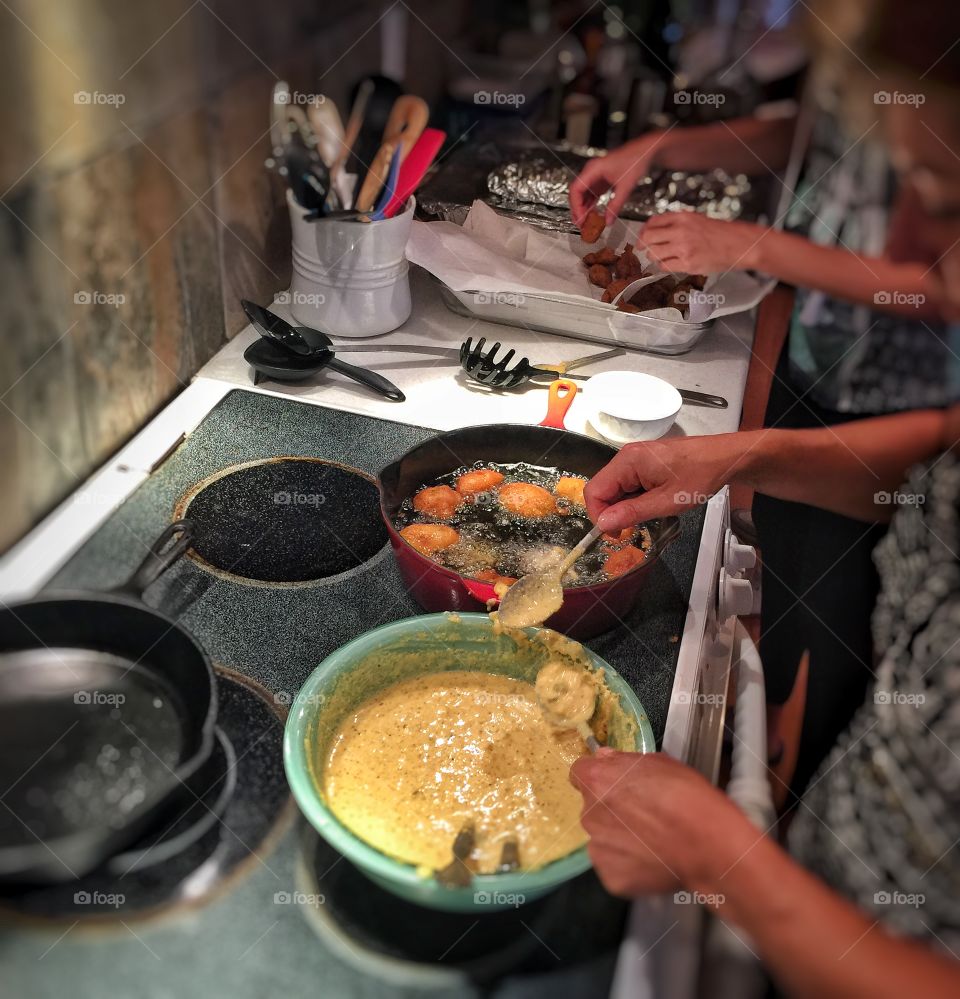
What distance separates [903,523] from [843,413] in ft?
3.36

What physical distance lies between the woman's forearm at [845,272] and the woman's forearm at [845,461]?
14 cm

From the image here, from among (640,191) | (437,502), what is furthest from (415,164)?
(640,191)

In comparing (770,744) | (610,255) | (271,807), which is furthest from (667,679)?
(610,255)

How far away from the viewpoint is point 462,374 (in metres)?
1.73

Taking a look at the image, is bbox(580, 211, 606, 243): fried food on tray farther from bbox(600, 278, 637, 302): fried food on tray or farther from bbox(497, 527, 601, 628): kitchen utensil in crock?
bbox(497, 527, 601, 628): kitchen utensil in crock

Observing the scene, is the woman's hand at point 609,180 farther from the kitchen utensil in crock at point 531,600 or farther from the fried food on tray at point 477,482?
the kitchen utensil in crock at point 531,600

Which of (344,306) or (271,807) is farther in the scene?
(344,306)

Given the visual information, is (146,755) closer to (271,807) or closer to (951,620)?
(271,807)

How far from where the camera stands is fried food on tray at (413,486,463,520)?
4.24 ft

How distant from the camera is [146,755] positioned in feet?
2.94

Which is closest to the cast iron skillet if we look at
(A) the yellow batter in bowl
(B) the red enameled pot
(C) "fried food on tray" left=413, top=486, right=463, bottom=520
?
(A) the yellow batter in bowl

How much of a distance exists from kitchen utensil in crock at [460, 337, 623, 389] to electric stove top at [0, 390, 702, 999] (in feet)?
1.40

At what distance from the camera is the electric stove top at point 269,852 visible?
Answer: 2.64ft

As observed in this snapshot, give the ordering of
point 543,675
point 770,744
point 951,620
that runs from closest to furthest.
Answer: point 951,620 → point 543,675 → point 770,744
